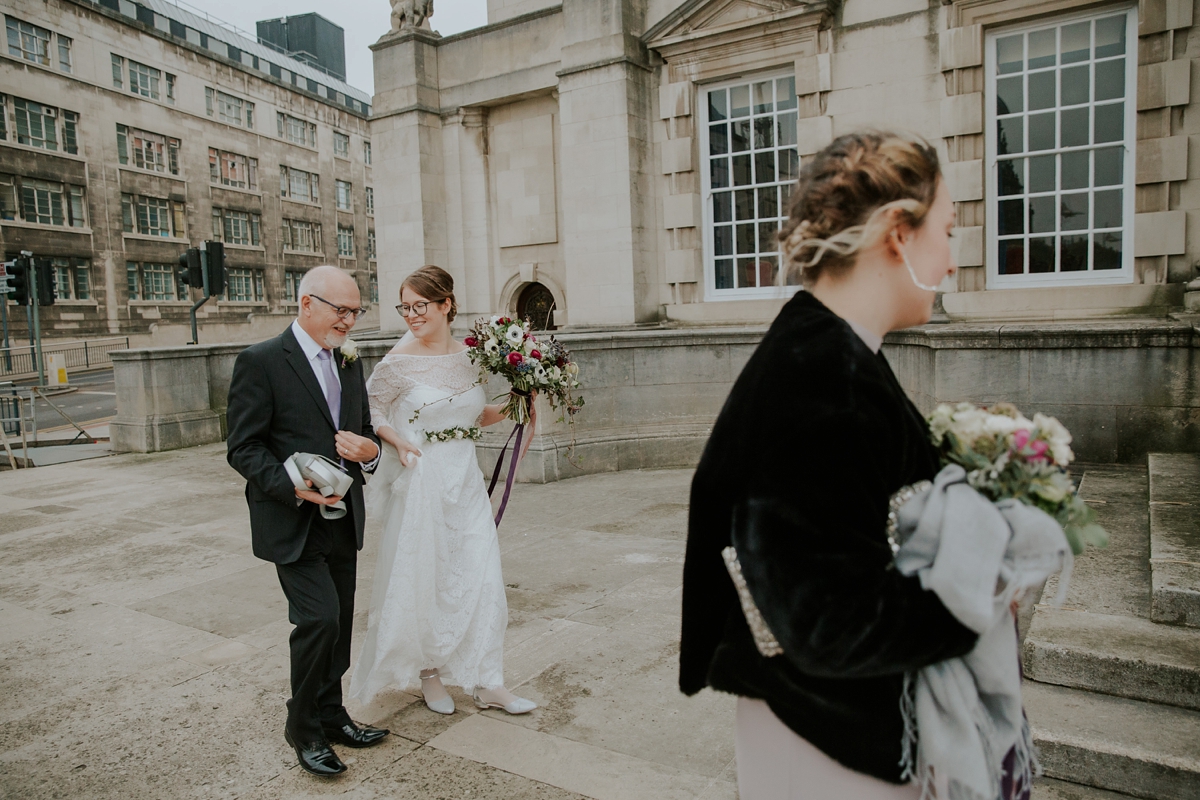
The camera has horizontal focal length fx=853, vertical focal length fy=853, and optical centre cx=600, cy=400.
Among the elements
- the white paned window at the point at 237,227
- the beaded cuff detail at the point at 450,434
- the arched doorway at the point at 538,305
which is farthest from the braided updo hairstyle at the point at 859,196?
the white paned window at the point at 237,227

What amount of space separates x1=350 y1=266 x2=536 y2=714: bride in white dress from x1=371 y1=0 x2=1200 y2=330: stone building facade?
3786 millimetres

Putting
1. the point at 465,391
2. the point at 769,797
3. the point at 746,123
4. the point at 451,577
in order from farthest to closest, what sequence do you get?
the point at 746,123 < the point at 465,391 < the point at 451,577 < the point at 769,797

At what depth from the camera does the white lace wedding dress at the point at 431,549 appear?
4070mm

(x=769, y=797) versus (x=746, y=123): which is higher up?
(x=746, y=123)

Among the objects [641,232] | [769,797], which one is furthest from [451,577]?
[641,232]

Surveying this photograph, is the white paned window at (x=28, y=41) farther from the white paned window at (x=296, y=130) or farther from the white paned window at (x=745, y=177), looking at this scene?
the white paned window at (x=745, y=177)

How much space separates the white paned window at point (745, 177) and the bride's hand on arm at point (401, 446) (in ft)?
24.4

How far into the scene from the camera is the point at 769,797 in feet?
5.74

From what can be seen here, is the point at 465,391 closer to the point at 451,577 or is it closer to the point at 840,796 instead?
the point at 451,577

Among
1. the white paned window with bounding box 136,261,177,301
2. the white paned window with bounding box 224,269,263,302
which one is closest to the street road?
the white paned window with bounding box 136,261,177,301

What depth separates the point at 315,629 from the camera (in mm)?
3564

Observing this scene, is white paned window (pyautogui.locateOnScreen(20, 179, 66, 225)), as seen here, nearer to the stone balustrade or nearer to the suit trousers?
the stone balustrade

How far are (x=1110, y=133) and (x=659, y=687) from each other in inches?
314

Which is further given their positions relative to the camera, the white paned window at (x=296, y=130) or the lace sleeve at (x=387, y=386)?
the white paned window at (x=296, y=130)
